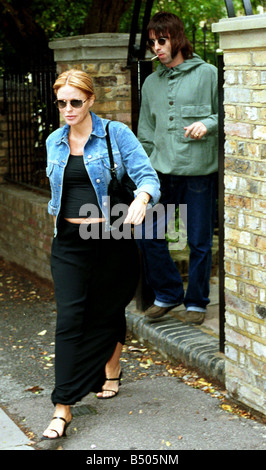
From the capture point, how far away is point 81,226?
4.18 m

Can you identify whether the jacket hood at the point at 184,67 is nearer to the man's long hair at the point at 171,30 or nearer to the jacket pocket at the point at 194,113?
the man's long hair at the point at 171,30

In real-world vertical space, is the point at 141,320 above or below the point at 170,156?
below

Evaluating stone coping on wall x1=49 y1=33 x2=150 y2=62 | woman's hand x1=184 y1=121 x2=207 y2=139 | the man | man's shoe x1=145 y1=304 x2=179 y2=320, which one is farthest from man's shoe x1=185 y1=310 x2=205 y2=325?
stone coping on wall x1=49 y1=33 x2=150 y2=62

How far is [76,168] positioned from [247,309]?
1227 mm

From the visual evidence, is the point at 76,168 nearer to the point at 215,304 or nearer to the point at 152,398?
the point at 152,398

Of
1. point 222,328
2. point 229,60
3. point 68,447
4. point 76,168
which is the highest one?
Result: point 229,60

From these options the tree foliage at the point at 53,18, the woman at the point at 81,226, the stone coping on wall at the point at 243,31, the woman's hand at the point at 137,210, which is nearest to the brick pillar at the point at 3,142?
the tree foliage at the point at 53,18

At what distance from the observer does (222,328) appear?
15.7 ft

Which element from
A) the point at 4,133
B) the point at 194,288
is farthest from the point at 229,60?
the point at 4,133

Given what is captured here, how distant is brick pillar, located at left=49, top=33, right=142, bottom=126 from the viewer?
6.14 meters

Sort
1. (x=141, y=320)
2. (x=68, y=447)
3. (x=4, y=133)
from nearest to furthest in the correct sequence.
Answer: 1. (x=68, y=447)
2. (x=141, y=320)
3. (x=4, y=133)

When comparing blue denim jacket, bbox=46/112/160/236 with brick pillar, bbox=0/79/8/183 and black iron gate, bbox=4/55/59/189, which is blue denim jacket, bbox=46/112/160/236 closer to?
black iron gate, bbox=4/55/59/189

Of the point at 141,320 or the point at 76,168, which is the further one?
the point at 141,320

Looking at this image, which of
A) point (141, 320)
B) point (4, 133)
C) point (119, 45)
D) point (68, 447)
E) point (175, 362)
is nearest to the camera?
point (68, 447)
